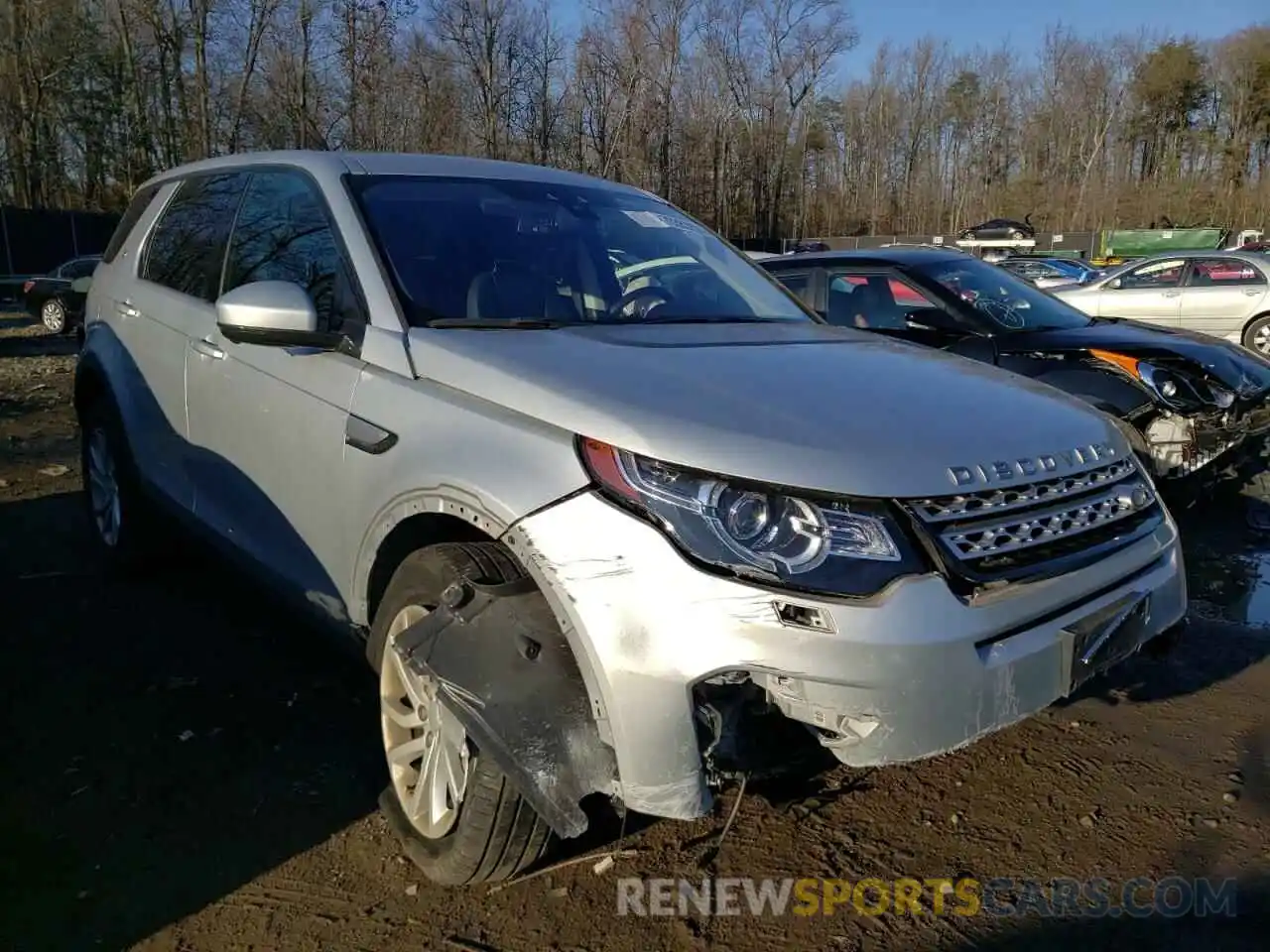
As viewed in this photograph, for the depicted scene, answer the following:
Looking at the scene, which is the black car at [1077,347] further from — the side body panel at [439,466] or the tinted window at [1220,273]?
the tinted window at [1220,273]

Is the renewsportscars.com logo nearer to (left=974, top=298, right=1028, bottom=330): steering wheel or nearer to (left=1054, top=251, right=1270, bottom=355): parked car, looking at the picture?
(left=974, top=298, right=1028, bottom=330): steering wheel

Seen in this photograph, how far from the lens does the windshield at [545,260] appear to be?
291cm

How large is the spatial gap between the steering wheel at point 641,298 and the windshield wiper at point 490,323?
0.30 m

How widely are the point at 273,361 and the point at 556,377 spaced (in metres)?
1.21

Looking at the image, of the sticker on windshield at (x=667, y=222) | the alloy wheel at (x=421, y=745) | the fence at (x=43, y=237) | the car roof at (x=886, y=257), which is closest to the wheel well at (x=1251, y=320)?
the car roof at (x=886, y=257)

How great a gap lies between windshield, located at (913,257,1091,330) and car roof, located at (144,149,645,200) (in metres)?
3.08

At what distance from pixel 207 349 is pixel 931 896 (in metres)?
2.92

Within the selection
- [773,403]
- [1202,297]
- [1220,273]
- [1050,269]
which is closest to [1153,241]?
[1050,269]

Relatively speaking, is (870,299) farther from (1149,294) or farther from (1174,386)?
(1149,294)

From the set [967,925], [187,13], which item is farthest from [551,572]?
[187,13]

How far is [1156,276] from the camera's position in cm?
1441

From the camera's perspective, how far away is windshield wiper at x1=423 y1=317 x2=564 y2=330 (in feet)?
8.89

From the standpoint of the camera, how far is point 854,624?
193cm

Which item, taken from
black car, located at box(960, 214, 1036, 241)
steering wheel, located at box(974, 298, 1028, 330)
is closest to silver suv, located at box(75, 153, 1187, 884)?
steering wheel, located at box(974, 298, 1028, 330)
